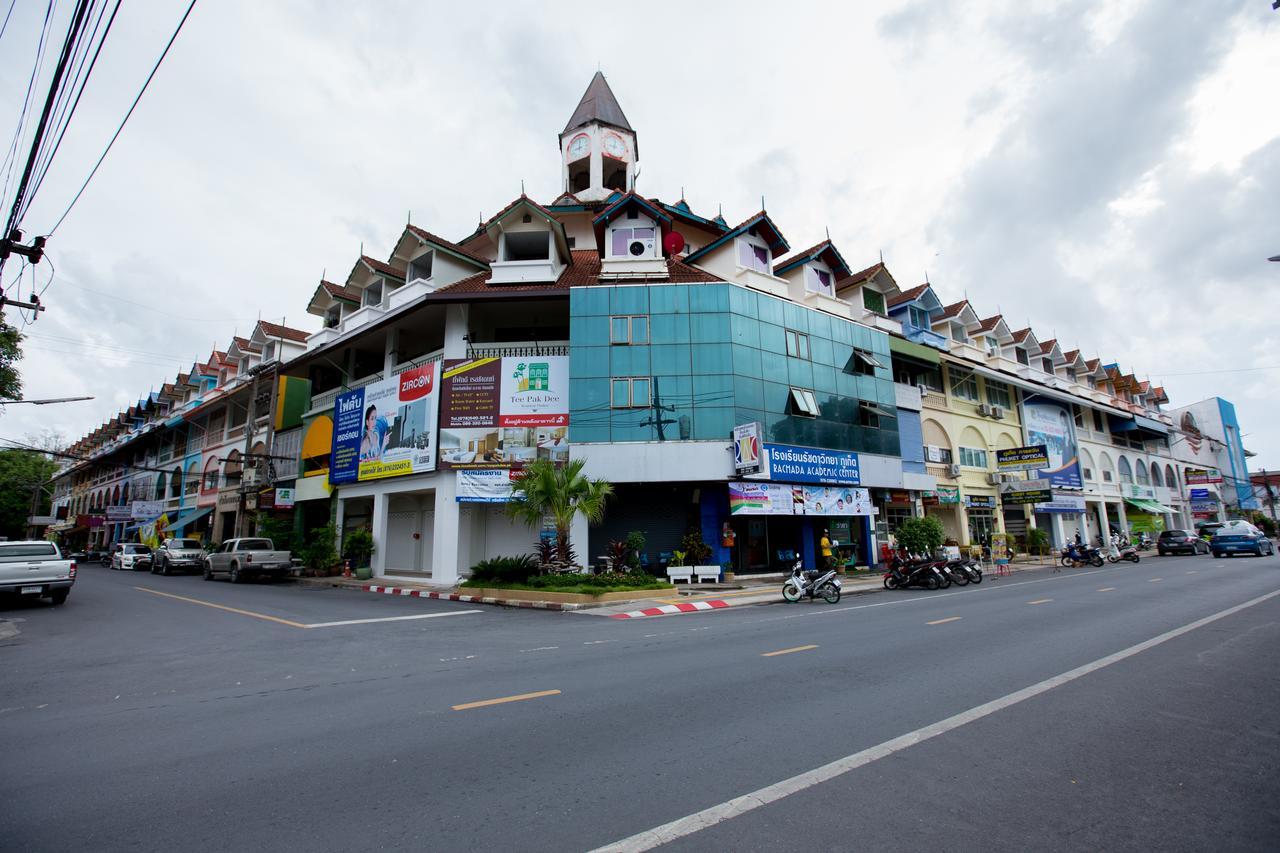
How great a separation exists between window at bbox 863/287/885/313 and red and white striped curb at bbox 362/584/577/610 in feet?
71.9

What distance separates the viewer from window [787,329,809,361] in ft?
78.5

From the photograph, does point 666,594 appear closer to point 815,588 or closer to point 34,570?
point 815,588

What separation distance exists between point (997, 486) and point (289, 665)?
3493cm

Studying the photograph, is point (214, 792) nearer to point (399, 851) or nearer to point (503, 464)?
point (399, 851)

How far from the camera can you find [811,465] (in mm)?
22750

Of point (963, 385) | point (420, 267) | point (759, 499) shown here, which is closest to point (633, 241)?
point (420, 267)

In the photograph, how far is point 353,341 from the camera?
27.0 m

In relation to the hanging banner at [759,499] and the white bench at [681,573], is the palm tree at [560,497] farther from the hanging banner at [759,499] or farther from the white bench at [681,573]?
the hanging banner at [759,499]

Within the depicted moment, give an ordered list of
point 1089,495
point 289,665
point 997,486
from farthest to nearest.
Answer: point 1089,495, point 997,486, point 289,665

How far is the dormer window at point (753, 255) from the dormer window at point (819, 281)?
83.9 inches

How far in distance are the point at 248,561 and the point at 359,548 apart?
427 centimetres

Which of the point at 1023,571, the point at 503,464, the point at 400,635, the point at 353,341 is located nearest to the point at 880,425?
the point at 1023,571

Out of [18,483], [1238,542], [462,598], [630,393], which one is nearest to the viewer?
[462,598]

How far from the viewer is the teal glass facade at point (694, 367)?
21125 millimetres
